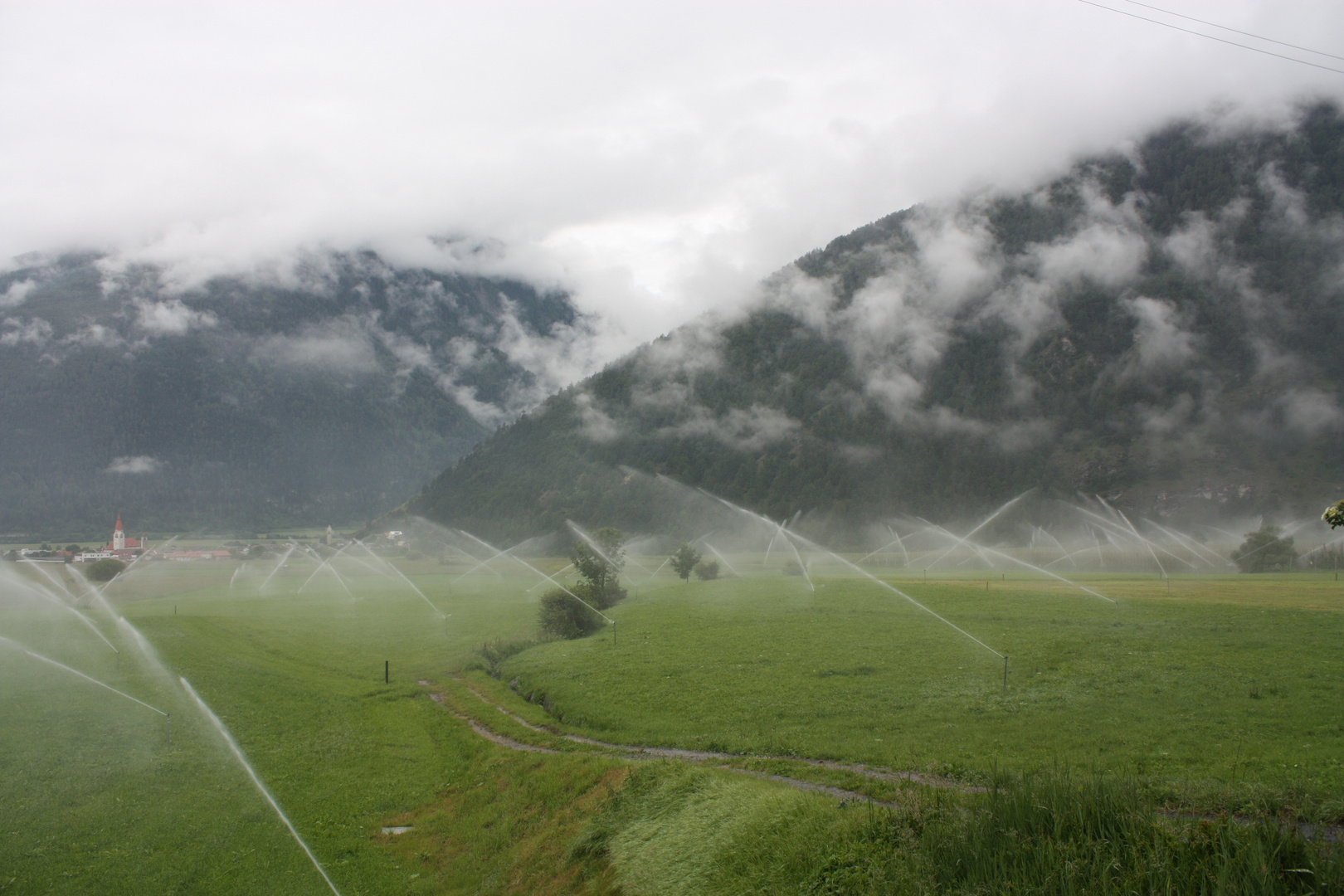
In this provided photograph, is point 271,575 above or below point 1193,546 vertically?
above

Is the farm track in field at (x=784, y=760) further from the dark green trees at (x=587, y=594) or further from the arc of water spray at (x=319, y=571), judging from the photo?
the arc of water spray at (x=319, y=571)

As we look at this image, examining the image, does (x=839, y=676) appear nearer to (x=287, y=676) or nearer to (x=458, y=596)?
(x=287, y=676)

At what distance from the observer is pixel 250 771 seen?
1139 inches

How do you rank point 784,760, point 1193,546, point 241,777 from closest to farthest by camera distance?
1. point 784,760
2. point 241,777
3. point 1193,546

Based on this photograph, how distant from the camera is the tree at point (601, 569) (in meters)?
72.5

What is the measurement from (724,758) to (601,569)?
49908 mm

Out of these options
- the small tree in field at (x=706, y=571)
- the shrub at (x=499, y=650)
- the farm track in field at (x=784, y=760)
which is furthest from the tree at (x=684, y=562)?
the farm track in field at (x=784, y=760)

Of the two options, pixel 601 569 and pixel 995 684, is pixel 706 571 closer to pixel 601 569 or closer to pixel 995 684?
pixel 601 569

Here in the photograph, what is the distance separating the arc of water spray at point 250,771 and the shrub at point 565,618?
1096 inches

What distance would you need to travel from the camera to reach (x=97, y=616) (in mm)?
66625

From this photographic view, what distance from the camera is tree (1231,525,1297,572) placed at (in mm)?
103125

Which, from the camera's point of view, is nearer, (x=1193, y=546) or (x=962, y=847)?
(x=962, y=847)

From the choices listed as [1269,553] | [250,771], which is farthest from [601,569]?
[1269,553]

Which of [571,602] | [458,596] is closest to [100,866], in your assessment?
[571,602]
